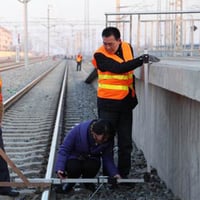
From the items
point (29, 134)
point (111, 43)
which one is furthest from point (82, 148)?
point (29, 134)

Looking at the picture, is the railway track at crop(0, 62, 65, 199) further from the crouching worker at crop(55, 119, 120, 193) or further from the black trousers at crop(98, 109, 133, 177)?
the black trousers at crop(98, 109, 133, 177)

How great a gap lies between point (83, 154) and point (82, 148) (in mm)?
99

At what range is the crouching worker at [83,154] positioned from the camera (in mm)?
5473

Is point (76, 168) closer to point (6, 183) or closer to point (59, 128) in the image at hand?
point (6, 183)

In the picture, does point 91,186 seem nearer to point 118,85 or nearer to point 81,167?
point 81,167

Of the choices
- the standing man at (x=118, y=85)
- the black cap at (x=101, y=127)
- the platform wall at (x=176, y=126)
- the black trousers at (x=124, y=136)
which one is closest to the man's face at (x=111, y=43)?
the standing man at (x=118, y=85)

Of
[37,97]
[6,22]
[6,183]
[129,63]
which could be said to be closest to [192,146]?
[129,63]

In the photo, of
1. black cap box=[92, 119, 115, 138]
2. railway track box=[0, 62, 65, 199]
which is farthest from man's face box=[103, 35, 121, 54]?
railway track box=[0, 62, 65, 199]

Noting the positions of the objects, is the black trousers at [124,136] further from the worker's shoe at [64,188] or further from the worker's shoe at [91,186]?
the worker's shoe at [64,188]

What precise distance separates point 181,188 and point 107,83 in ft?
4.90

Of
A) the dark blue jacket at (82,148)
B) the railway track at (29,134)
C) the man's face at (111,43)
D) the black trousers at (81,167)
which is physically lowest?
the railway track at (29,134)

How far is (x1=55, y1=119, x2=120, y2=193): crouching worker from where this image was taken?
547cm

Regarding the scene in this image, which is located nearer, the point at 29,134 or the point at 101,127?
the point at 101,127

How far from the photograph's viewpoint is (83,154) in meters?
5.64
